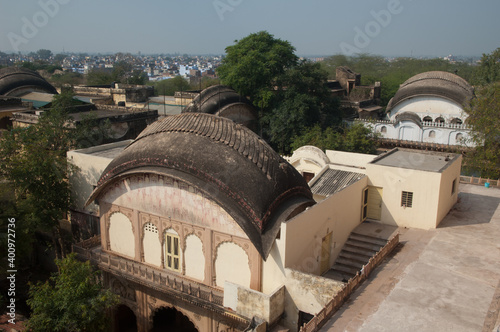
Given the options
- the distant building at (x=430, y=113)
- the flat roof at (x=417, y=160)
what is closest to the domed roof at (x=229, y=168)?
the flat roof at (x=417, y=160)

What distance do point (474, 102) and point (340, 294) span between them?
19.0m

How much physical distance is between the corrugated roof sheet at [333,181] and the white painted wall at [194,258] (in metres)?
A: 5.16

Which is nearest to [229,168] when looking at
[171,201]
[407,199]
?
[171,201]

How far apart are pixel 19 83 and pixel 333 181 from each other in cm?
3034

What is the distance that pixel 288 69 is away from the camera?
3341cm

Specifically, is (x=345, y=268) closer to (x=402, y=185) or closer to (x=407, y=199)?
(x=407, y=199)

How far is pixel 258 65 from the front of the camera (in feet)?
107

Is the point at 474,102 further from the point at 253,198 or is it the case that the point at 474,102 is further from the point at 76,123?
the point at 76,123

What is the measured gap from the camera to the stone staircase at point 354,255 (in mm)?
14262

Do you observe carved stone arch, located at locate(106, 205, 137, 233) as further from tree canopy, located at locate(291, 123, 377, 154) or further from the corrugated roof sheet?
tree canopy, located at locate(291, 123, 377, 154)

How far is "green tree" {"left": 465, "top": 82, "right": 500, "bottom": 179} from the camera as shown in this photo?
22.8 meters

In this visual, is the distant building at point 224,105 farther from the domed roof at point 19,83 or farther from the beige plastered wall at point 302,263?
the domed roof at point 19,83

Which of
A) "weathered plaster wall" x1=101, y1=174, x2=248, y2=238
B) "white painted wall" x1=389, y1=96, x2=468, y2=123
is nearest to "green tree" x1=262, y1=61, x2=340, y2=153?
"white painted wall" x1=389, y1=96, x2=468, y2=123

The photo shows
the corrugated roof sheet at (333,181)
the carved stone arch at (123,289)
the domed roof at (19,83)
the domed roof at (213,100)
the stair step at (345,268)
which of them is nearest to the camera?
the stair step at (345,268)
